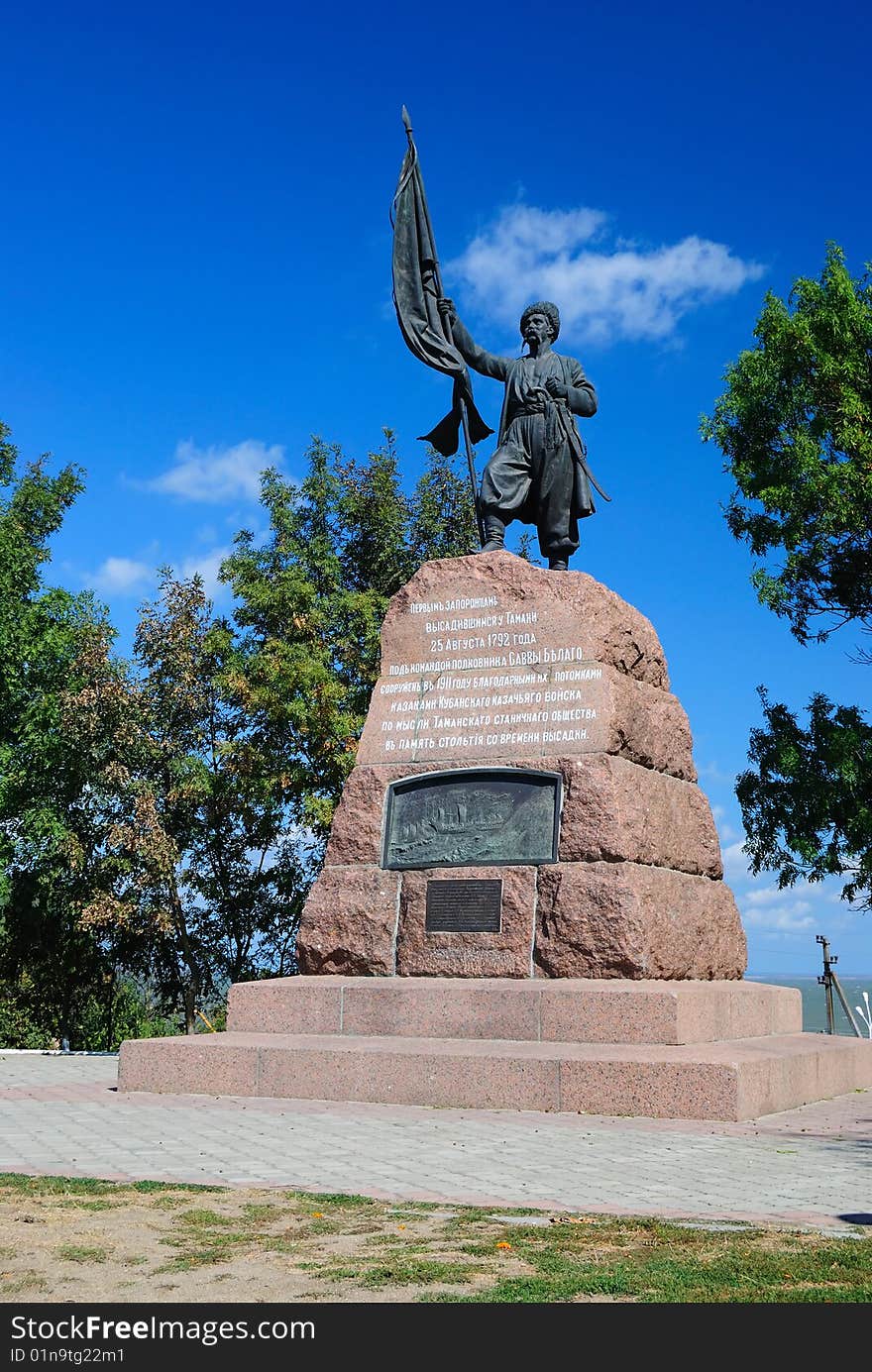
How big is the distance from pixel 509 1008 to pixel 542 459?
501cm

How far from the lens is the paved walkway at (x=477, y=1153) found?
16.5 ft

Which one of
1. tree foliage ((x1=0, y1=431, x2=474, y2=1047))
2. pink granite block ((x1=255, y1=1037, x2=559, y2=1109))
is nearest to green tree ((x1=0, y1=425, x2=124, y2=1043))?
tree foliage ((x1=0, y1=431, x2=474, y2=1047))

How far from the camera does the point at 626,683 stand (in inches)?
392

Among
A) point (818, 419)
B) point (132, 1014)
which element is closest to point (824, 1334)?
point (818, 419)

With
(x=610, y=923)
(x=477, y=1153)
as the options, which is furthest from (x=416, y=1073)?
(x=477, y=1153)

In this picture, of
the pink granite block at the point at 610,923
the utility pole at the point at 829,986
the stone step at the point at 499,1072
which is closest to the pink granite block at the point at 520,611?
the pink granite block at the point at 610,923

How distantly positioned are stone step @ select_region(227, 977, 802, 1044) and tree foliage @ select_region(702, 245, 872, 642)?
10.4 metres

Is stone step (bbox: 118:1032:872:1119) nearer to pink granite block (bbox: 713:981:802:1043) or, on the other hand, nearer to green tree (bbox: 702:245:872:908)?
pink granite block (bbox: 713:981:802:1043)

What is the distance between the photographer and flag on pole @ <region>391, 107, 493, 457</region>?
12.0 m

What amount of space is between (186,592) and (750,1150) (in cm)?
1579

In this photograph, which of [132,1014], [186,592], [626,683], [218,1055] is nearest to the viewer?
[218,1055]

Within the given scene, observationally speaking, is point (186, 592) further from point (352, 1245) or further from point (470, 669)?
point (352, 1245)

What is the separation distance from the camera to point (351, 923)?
9.71 metres

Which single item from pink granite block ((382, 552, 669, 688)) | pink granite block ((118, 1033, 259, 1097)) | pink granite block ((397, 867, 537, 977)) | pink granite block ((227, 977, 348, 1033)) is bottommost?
pink granite block ((118, 1033, 259, 1097))
